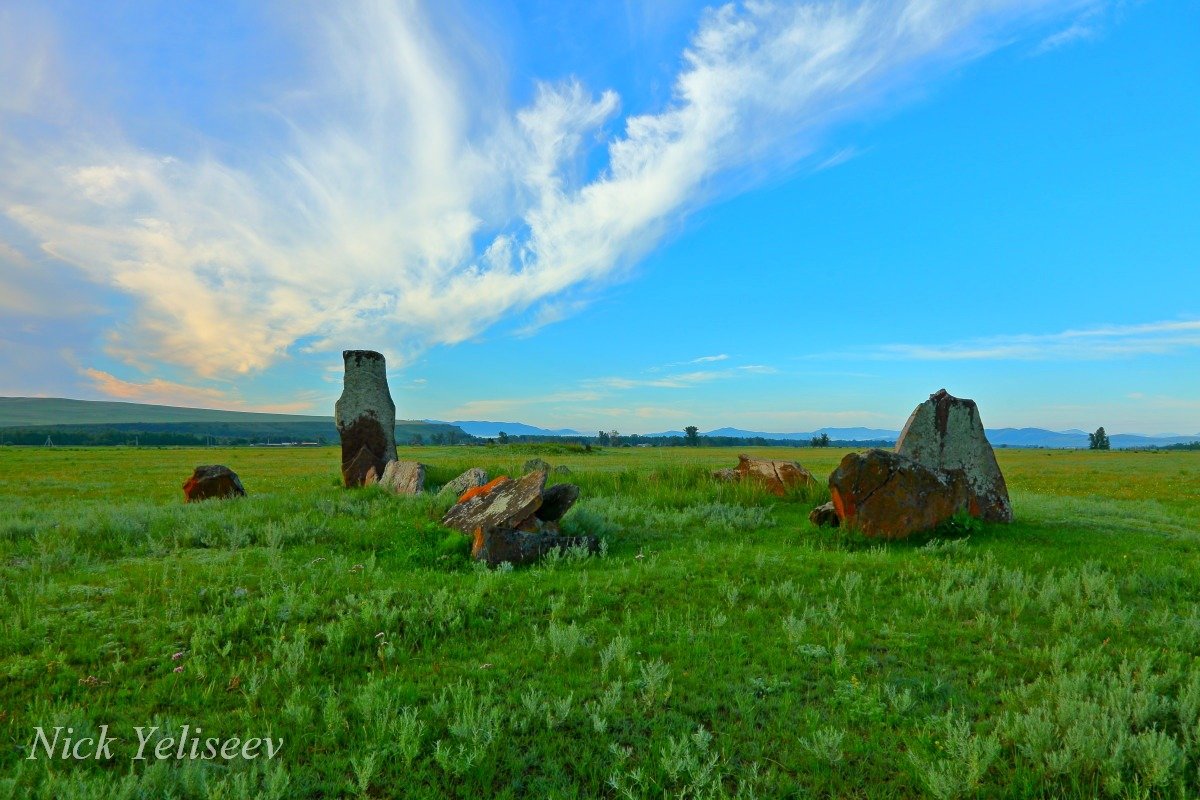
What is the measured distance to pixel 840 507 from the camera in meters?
13.3

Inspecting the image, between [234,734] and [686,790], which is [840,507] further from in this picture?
[234,734]

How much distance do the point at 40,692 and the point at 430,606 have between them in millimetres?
3811

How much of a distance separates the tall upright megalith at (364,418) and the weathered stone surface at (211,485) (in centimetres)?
427

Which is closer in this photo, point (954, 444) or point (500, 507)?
point (500, 507)

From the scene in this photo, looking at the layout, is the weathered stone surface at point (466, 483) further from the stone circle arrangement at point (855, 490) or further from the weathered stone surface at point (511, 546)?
the weathered stone surface at point (511, 546)

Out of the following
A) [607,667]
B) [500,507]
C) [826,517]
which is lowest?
[607,667]

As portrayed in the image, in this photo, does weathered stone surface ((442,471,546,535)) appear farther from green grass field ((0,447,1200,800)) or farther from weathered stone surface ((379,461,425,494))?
weathered stone surface ((379,461,425,494))

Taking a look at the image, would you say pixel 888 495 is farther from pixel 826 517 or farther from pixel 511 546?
pixel 511 546

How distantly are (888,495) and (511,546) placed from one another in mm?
8046

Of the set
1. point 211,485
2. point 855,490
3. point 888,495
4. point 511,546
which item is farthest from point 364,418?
point 888,495

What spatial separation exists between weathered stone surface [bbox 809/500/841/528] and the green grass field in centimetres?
178

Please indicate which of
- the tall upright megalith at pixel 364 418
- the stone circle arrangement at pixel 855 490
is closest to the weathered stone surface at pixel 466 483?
the stone circle arrangement at pixel 855 490

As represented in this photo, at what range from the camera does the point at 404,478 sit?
1864 centimetres

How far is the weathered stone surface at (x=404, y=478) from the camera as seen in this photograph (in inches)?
704
